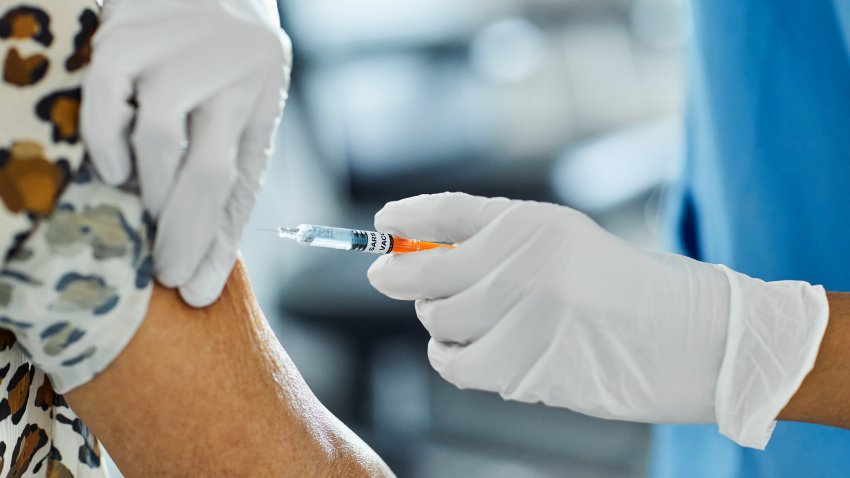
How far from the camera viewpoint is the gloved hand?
95cm

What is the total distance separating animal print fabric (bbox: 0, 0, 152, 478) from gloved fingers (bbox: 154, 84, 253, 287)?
0.03 metres

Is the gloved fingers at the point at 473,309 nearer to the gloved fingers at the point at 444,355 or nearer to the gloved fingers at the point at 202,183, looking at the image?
the gloved fingers at the point at 444,355

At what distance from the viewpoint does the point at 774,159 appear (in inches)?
55.1

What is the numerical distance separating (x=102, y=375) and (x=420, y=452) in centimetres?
250

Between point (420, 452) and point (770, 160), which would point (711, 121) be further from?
point (420, 452)

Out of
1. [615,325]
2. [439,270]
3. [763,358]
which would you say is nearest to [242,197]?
[439,270]

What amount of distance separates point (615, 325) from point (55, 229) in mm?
667

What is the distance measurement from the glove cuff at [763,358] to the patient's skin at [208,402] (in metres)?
0.53

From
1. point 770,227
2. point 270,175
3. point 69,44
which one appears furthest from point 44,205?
point 270,175

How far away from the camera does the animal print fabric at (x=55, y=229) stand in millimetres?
713

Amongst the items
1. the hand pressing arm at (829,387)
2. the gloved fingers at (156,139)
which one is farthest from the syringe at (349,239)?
the hand pressing arm at (829,387)

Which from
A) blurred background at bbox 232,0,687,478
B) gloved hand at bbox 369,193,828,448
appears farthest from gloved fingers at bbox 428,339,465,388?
blurred background at bbox 232,0,687,478

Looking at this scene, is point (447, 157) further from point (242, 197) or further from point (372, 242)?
point (242, 197)

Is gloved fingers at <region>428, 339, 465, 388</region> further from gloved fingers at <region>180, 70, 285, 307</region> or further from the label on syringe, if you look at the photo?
gloved fingers at <region>180, 70, 285, 307</region>
